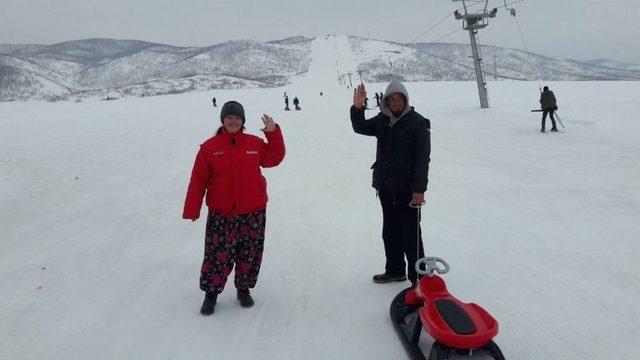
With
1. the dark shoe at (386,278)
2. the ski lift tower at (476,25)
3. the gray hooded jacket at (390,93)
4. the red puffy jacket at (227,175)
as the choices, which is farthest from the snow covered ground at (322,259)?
the ski lift tower at (476,25)

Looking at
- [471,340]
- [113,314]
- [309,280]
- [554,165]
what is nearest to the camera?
[471,340]

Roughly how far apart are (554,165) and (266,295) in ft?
25.0

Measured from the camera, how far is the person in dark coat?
3625 mm

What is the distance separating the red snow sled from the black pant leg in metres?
0.94

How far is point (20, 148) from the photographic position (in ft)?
49.7

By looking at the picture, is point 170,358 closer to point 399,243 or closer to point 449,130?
point 399,243

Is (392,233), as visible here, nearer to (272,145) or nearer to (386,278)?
(386,278)

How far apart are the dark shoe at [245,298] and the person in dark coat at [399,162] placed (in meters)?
1.45

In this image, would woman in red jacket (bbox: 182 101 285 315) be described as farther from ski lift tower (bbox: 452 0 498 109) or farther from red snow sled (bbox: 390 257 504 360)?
ski lift tower (bbox: 452 0 498 109)

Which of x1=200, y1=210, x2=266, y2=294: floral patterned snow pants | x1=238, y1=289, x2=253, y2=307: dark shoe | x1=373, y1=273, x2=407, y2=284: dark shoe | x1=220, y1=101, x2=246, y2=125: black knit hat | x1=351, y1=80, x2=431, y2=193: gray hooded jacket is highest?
x1=220, y1=101, x2=246, y2=125: black knit hat

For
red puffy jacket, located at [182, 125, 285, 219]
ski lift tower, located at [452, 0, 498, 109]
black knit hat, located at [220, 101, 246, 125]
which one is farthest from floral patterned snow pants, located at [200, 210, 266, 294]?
ski lift tower, located at [452, 0, 498, 109]

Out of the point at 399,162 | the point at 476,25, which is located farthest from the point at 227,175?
the point at 476,25

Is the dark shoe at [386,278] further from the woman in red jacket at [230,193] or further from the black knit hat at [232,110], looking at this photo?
the black knit hat at [232,110]

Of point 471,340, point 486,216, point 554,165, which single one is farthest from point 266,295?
point 554,165
